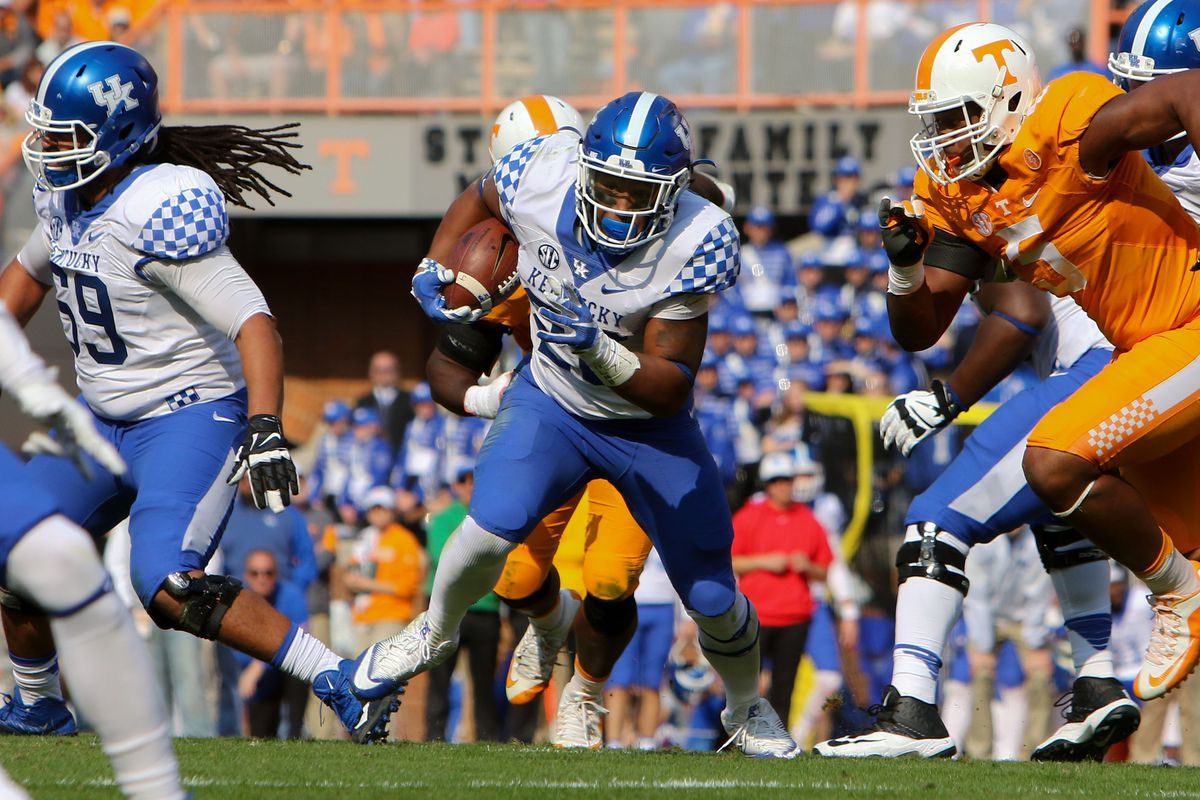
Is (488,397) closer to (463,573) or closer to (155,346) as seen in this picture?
(463,573)

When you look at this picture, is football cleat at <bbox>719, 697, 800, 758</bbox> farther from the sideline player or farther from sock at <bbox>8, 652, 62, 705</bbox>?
the sideline player

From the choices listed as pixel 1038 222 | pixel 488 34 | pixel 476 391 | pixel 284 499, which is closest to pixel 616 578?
pixel 476 391

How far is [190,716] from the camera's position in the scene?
28.8ft

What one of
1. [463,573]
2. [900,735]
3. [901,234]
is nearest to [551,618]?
[463,573]

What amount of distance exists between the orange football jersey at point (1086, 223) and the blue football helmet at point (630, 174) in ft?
2.62

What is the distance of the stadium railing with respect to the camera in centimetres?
1248

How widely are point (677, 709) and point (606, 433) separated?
4568 millimetres

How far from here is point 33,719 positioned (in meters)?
5.15

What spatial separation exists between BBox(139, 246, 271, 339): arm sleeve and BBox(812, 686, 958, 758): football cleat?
2111 mm

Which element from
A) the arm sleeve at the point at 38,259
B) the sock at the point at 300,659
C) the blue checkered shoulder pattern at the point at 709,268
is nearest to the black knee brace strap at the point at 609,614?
the sock at the point at 300,659

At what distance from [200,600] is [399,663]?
58 centimetres

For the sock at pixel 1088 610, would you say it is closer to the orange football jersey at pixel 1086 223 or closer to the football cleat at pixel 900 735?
the football cleat at pixel 900 735

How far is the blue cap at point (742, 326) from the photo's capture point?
1008cm

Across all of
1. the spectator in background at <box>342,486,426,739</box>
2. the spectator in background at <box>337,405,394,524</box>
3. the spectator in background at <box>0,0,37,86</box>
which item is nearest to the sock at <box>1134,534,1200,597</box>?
the spectator in background at <box>342,486,426,739</box>
